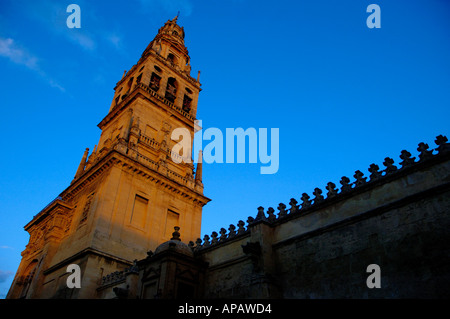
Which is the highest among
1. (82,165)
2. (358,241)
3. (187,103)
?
(187,103)

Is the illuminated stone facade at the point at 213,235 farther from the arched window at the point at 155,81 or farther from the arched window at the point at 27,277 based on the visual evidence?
the arched window at the point at 155,81

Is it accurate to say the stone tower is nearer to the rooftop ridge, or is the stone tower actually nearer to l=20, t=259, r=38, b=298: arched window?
l=20, t=259, r=38, b=298: arched window

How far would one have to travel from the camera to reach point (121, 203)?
2425 centimetres

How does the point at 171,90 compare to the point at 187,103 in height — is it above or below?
above

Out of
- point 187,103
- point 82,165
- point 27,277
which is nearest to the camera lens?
point 27,277

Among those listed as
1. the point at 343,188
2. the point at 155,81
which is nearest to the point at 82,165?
the point at 155,81

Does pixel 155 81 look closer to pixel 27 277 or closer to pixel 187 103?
pixel 187 103

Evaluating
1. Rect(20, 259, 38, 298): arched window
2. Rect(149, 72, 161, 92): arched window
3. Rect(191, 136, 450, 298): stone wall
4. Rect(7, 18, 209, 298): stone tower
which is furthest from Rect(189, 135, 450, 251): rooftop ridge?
Rect(149, 72, 161, 92): arched window

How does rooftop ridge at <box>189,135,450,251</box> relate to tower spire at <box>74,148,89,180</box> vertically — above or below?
below

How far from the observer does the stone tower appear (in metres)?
22.5

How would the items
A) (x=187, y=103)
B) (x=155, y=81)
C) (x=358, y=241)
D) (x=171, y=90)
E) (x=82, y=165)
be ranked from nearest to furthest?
(x=358, y=241)
(x=82, y=165)
(x=155, y=81)
(x=171, y=90)
(x=187, y=103)

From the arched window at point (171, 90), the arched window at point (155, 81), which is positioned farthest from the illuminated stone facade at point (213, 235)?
the arched window at point (171, 90)

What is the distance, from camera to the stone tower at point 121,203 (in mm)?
22469
